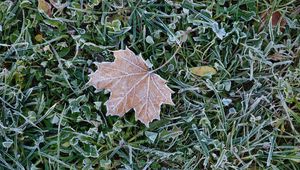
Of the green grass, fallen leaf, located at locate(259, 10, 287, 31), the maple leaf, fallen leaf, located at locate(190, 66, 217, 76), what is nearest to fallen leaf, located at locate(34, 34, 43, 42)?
the green grass

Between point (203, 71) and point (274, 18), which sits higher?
point (274, 18)

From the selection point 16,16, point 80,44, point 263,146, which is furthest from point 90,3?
point 263,146

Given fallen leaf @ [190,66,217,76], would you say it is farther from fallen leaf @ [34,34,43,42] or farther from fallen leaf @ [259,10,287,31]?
fallen leaf @ [34,34,43,42]

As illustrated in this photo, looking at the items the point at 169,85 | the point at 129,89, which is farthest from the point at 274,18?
the point at 129,89

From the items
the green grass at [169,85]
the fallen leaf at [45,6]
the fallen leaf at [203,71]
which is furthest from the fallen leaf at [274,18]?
the fallen leaf at [45,6]

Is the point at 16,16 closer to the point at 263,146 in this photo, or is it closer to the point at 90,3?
the point at 90,3

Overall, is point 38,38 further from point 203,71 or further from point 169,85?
point 203,71
